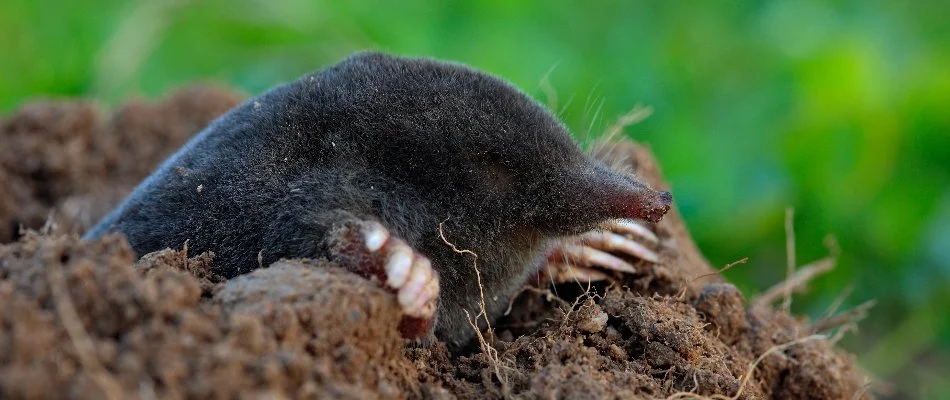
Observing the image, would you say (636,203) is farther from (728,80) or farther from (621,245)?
(728,80)

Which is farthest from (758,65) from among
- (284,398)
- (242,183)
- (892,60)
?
(284,398)

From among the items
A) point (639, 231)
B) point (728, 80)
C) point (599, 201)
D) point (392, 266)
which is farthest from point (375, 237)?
point (728, 80)

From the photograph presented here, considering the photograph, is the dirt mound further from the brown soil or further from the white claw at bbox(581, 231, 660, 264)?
the white claw at bbox(581, 231, 660, 264)

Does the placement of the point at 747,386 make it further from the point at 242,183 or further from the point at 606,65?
the point at 606,65

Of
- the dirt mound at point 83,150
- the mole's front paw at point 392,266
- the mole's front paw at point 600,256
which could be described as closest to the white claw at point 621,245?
the mole's front paw at point 600,256

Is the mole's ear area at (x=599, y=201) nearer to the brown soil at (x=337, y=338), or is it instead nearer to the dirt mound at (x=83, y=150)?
the brown soil at (x=337, y=338)

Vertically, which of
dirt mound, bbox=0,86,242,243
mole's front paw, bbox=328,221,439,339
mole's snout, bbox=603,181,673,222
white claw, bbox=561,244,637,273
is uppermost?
mole's snout, bbox=603,181,673,222

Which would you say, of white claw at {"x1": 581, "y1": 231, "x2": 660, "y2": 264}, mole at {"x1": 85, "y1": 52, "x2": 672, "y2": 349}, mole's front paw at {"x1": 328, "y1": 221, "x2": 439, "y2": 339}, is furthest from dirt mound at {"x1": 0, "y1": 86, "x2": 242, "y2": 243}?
white claw at {"x1": 581, "y1": 231, "x2": 660, "y2": 264}
